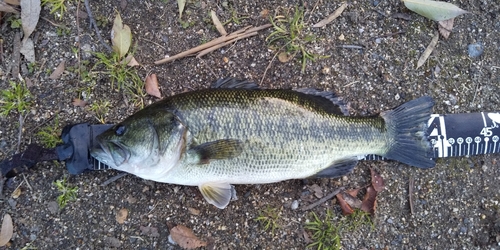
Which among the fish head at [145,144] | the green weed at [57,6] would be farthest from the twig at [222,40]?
the green weed at [57,6]

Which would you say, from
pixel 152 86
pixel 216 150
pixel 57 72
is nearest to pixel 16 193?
pixel 57 72

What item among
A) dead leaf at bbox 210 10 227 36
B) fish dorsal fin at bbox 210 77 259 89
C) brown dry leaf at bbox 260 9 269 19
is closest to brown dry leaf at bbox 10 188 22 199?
fish dorsal fin at bbox 210 77 259 89

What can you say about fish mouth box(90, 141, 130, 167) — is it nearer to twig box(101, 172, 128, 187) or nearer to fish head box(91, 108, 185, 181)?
fish head box(91, 108, 185, 181)

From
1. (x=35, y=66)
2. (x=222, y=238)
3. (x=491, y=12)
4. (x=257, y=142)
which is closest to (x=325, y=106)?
(x=257, y=142)

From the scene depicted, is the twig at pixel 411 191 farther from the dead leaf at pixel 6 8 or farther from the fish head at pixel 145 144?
the dead leaf at pixel 6 8

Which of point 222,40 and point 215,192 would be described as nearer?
point 215,192

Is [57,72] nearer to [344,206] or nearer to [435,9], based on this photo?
[344,206]

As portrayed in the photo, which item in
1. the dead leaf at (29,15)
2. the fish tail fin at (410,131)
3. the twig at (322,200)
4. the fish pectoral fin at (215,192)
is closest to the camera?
the fish pectoral fin at (215,192)
